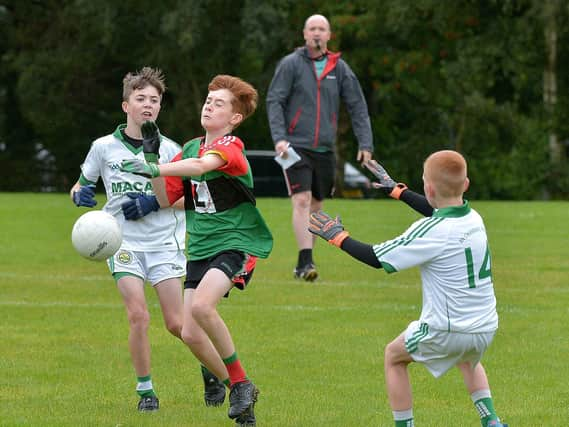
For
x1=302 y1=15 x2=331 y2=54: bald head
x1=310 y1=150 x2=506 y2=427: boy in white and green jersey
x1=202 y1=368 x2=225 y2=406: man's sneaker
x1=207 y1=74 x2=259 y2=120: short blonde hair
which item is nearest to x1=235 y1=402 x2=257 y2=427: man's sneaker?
x1=202 y1=368 x2=225 y2=406: man's sneaker

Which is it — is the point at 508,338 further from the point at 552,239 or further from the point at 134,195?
the point at 552,239

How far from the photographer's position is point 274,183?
1414 inches

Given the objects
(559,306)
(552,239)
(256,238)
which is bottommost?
(552,239)

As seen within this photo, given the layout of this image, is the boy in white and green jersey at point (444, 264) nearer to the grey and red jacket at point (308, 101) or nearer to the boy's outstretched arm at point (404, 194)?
the boy's outstretched arm at point (404, 194)

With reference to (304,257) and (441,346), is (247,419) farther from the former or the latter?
(304,257)

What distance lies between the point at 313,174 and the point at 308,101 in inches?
31.1

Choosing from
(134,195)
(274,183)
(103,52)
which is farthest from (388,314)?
(103,52)

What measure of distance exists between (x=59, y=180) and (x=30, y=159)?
5.64 feet

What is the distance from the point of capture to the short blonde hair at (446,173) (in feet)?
17.9

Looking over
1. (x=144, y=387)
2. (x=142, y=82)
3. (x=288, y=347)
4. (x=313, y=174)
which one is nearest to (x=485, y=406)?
(x=144, y=387)

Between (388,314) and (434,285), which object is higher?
(434,285)

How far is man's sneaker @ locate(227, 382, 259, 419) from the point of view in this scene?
627 cm

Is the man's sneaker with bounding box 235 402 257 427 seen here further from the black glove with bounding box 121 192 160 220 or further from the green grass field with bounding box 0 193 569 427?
the black glove with bounding box 121 192 160 220

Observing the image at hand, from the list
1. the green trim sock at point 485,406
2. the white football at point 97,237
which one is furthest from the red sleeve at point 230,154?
the green trim sock at point 485,406
